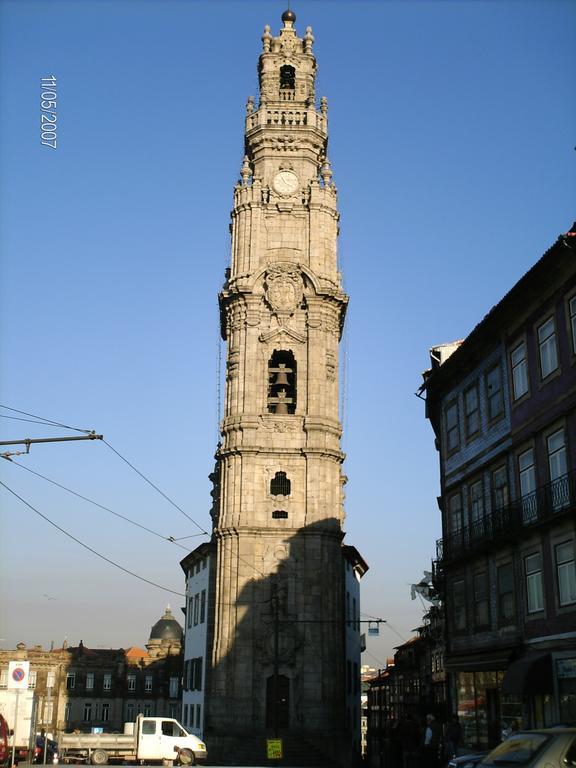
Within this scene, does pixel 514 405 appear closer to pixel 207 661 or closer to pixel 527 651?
pixel 527 651

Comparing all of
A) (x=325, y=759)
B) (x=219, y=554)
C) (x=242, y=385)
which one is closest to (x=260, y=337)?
(x=242, y=385)

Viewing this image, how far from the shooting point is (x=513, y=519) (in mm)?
25781

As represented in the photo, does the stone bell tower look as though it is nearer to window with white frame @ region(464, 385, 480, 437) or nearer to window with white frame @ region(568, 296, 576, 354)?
window with white frame @ region(464, 385, 480, 437)

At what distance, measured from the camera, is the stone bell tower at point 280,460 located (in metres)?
45.7

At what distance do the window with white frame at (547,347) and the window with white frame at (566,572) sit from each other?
15.4ft

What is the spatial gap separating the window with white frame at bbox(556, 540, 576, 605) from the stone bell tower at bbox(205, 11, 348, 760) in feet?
75.4

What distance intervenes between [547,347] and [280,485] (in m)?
26.4

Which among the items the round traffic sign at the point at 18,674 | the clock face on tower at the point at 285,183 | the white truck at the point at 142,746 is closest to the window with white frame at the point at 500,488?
the round traffic sign at the point at 18,674

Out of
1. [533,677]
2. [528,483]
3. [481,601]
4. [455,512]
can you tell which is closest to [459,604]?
[481,601]

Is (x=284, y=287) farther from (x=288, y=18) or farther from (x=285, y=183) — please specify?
(x=288, y=18)

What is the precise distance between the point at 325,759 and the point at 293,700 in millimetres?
3285

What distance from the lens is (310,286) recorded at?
171 ft

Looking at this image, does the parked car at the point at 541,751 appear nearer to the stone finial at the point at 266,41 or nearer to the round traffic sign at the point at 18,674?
the round traffic sign at the point at 18,674

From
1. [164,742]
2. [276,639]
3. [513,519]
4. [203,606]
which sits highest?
[203,606]
